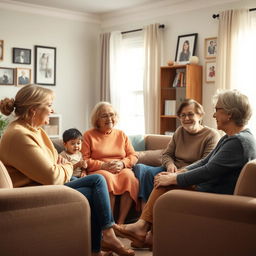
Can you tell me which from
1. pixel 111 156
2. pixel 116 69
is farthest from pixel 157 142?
pixel 116 69

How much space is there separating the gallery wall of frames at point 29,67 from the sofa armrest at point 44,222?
4687mm

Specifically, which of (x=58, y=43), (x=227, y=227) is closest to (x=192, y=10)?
(x=58, y=43)

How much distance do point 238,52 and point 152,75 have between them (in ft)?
5.11

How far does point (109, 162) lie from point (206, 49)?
2842 millimetres

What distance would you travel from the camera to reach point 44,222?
260cm

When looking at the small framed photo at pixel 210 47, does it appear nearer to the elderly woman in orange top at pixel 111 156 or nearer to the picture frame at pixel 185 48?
the picture frame at pixel 185 48

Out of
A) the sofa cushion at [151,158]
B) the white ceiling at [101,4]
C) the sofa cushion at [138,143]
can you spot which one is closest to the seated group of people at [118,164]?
the sofa cushion at [151,158]

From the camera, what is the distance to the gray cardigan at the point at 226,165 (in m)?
2.73

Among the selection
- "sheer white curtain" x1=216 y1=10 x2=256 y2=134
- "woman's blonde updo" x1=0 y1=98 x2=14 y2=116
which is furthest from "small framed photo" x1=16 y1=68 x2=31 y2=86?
"woman's blonde updo" x1=0 y1=98 x2=14 y2=116

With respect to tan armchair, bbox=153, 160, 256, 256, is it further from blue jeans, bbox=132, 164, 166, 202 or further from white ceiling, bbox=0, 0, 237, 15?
white ceiling, bbox=0, 0, 237, 15

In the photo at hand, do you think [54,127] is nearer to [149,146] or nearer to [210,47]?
[149,146]

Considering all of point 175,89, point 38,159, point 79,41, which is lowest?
point 38,159

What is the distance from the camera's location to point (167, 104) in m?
6.80

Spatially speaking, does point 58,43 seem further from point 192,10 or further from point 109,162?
point 109,162
